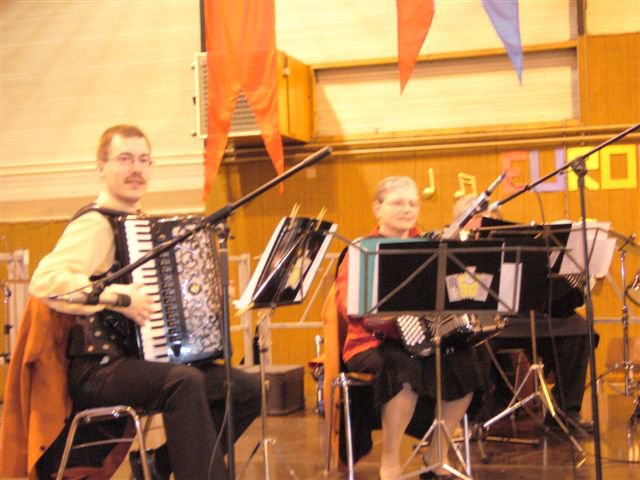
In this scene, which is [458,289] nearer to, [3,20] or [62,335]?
[62,335]

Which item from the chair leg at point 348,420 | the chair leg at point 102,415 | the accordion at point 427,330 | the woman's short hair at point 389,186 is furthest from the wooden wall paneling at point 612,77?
the chair leg at point 102,415

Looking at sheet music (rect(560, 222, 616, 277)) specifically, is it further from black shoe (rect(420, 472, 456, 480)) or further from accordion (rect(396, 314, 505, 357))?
black shoe (rect(420, 472, 456, 480))

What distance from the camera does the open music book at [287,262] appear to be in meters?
3.30

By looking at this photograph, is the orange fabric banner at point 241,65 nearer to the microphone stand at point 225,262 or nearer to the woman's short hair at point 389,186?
the woman's short hair at point 389,186

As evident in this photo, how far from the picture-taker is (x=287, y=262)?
3404 mm

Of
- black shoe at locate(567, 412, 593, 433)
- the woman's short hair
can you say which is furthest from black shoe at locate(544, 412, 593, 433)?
the woman's short hair

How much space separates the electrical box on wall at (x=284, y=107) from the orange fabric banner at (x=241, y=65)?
40 cm

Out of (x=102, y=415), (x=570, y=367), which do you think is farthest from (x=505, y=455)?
(x=102, y=415)

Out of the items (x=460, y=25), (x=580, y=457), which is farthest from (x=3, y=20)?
(x=580, y=457)

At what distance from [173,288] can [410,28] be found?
3157 millimetres

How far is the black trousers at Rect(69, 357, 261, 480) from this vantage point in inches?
118

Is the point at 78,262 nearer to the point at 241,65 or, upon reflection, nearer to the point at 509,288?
the point at 509,288

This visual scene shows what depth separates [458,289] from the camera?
3.35 meters

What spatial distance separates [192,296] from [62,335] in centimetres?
50
